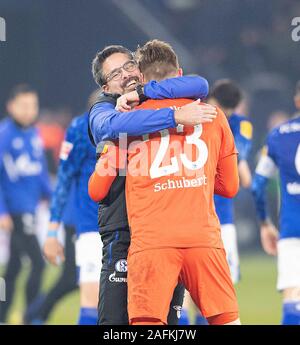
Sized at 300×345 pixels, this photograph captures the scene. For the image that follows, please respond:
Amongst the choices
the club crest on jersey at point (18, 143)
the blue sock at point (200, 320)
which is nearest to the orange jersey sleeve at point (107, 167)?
the blue sock at point (200, 320)

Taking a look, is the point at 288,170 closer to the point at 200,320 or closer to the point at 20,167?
the point at 200,320

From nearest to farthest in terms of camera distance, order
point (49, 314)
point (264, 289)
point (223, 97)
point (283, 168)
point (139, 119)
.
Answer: point (139, 119) → point (283, 168) → point (223, 97) → point (49, 314) → point (264, 289)

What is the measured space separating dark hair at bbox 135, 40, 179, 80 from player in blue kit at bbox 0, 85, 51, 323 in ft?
16.1

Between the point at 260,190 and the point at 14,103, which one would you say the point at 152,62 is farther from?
the point at 14,103

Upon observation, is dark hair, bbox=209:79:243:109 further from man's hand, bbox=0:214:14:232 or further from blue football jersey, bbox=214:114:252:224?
man's hand, bbox=0:214:14:232

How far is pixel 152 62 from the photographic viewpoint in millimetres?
5184

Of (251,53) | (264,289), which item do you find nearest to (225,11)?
(251,53)

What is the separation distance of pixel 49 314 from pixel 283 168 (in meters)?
2.95

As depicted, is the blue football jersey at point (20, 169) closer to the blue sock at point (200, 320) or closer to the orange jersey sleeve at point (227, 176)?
the blue sock at point (200, 320)

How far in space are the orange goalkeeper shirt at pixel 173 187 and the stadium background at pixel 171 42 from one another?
11.1 meters

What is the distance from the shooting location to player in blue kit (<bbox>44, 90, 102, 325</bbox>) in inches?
283

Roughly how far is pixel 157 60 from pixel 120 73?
445 mm

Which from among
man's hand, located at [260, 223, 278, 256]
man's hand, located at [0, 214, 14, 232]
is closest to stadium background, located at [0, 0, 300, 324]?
man's hand, located at [0, 214, 14, 232]

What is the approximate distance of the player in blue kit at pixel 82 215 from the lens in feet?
23.6
